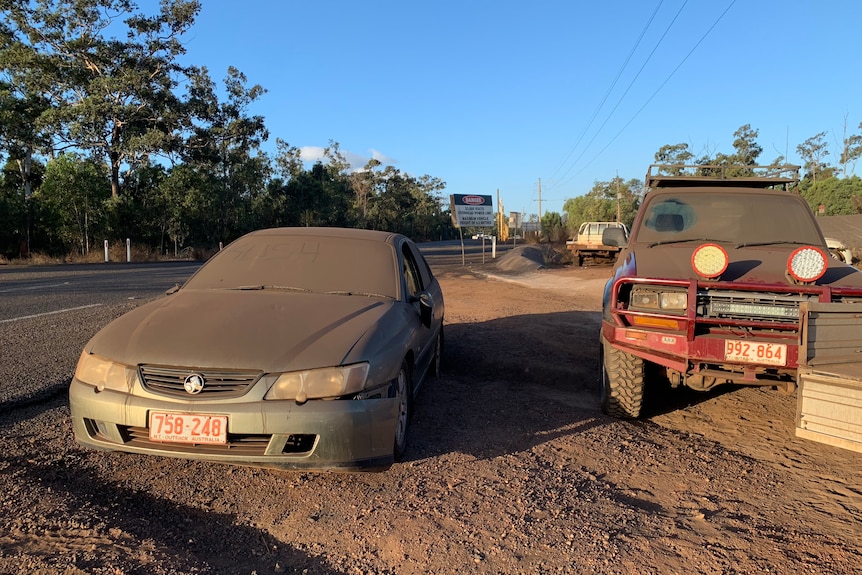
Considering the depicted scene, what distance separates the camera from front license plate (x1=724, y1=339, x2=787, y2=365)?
3.79 meters

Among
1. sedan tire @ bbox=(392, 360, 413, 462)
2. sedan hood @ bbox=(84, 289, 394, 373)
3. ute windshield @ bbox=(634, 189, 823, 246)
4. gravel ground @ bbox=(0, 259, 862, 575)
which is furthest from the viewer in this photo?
ute windshield @ bbox=(634, 189, 823, 246)

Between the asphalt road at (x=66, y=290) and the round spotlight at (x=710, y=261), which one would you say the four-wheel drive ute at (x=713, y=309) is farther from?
the asphalt road at (x=66, y=290)

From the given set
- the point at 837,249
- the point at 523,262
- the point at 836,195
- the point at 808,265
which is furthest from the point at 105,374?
the point at 836,195

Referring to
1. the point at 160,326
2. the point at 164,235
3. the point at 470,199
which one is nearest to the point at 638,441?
the point at 160,326

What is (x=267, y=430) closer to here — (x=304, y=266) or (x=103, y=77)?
(x=304, y=266)

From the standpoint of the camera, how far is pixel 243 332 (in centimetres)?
316

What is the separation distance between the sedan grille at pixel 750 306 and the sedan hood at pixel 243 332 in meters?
2.27

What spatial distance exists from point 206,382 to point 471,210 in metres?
26.5

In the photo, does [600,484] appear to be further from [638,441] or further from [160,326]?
[160,326]

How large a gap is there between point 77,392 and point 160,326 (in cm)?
52

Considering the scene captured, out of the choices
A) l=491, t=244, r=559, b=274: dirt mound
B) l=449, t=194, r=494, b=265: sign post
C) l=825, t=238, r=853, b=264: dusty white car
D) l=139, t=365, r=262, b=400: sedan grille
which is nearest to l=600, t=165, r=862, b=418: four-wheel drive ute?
l=139, t=365, r=262, b=400: sedan grille

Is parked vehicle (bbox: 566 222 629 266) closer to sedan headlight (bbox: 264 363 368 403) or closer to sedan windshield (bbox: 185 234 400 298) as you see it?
sedan windshield (bbox: 185 234 400 298)

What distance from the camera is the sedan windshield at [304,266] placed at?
418cm

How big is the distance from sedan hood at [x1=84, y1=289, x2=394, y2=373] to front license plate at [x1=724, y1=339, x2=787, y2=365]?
2352 millimetres
